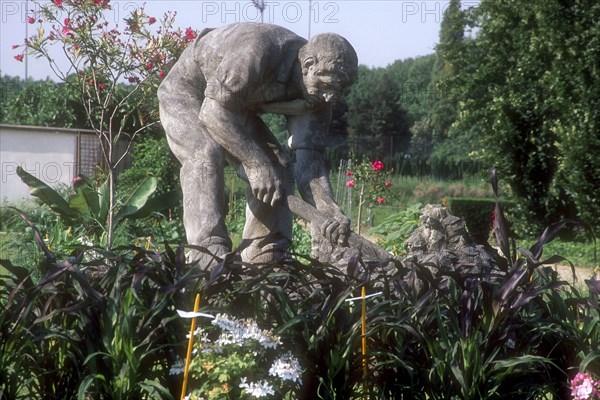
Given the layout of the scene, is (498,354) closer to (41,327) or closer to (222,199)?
(41,327)

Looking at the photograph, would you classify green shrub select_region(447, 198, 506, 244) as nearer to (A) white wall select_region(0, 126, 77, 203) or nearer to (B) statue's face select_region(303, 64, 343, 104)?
(A) white wall select_region(0, 126, 77, 203)

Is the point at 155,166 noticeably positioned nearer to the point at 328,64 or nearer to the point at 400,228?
the point at 400,228

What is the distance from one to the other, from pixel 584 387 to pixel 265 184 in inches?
97.9

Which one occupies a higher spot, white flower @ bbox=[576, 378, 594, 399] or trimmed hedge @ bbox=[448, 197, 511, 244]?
trimmed hedge @ bbox=[448, 197, 511, 244]

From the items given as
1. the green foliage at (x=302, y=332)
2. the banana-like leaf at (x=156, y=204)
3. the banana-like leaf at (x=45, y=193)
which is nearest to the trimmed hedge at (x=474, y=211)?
the banana-like leaf at (x=156, y=204)

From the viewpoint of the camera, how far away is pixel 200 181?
17.4 ft

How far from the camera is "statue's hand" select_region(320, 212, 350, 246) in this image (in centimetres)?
516

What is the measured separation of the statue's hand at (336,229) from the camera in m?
5.16

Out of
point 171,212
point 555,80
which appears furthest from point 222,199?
point 555,80

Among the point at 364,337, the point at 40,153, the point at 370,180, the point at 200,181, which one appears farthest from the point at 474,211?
the point at 364,337

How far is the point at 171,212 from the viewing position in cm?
1395

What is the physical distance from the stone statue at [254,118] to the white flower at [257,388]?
1.72 meters

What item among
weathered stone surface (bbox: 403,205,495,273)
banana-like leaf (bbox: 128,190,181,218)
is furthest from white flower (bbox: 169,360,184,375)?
banana-like leaf (bbox: 128,190,181,218)

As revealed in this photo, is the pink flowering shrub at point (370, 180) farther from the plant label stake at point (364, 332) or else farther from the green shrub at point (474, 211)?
the plant label stake at point (364, 332)
